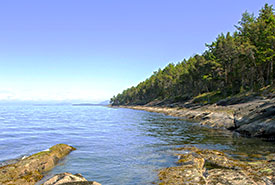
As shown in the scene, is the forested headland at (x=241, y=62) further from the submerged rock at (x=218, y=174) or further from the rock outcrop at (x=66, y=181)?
the rock outcrop at (x=66, y=181)

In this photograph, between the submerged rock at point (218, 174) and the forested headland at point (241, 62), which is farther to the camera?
the forested headland at point (241, 62)

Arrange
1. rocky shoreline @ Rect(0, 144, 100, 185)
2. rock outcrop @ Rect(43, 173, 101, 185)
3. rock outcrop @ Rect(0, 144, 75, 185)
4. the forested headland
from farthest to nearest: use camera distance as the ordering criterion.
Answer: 1. the forested headland
2. rock outcrop @ Rect(0, 144, 75, 185)
3. rocky shoreline @ Rect(0, 144, 100, 185)
4. rock outcrop @ Rect(43, 173, 101, 185)

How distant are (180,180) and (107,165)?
21.7 feet

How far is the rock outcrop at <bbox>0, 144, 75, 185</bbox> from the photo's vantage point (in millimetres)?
11125

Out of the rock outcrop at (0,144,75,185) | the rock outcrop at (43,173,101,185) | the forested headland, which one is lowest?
the rock outcrop at (0,144,75,185)

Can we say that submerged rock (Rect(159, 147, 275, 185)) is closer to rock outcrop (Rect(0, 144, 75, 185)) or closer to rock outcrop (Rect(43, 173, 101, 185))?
rock outcrop (Rect(43, 173, 101, 185))

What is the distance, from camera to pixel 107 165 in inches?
589

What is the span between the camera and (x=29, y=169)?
1272cm

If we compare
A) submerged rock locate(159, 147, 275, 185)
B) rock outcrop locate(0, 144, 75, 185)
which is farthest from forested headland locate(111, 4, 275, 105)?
rock outcrop locate(0, 144, 75, 185)

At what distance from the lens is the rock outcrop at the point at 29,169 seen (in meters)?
11.1

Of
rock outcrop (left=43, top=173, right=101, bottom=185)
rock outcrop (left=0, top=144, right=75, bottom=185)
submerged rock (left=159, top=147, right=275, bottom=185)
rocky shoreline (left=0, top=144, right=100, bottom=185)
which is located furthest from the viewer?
rock outcrop (left=0, top=144, right=75, bottom=185)

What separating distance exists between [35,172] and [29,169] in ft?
2.12

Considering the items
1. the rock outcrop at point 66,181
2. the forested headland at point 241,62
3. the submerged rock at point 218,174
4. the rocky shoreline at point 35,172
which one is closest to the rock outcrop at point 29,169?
the rocky shoreline at point 35,172

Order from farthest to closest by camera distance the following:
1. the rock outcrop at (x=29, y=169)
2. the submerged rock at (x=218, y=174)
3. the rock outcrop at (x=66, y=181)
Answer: the rock outcrop at (x=29, y=169), the submerged rock at (x=218, y=174), the rock outcrop at (x=66, y=181)
